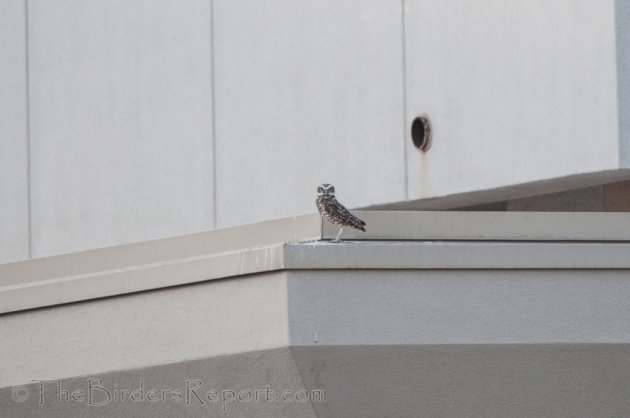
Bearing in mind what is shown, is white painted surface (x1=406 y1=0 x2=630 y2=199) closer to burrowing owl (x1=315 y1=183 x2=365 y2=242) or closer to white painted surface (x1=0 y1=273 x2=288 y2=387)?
burrowing owl (x1=315 y1=183 x2=365 y2=242)

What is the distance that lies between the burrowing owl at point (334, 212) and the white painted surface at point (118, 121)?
468 cm

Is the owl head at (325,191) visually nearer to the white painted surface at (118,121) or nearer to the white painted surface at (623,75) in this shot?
the white painted surface at (623,75)

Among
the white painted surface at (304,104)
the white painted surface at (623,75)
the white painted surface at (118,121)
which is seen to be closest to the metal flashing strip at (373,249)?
the white painted surface at (623,75)

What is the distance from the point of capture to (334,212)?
372 inches

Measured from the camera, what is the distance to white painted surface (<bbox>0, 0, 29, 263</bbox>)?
1603 centimetres

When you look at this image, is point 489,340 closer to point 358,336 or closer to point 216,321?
point 358,336

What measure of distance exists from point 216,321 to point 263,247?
0.63 m

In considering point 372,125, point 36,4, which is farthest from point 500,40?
point 36,4

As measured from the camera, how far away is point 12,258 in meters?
16.1

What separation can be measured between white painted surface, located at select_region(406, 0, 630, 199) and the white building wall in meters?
0.01

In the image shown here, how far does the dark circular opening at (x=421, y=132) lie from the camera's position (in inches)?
478

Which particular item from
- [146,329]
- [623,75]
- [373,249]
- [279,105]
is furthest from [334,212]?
[279,105]

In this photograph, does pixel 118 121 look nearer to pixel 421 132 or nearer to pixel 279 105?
pixel 279 105

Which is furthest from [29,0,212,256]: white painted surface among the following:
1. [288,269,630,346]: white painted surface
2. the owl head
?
[288,269,630,346]: white painted surface
